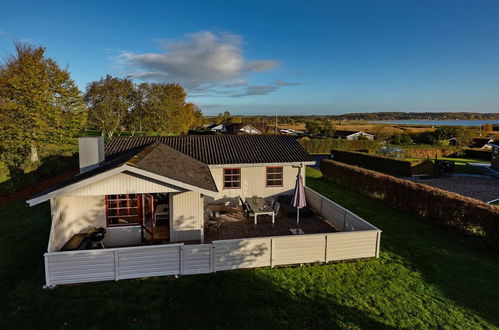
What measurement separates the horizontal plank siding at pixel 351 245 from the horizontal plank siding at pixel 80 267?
682cm

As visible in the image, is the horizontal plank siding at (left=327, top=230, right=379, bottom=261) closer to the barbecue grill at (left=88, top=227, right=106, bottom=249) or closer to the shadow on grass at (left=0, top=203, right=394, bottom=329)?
the shadow on grass at (left=0, top=203, right=394, bottom=329)

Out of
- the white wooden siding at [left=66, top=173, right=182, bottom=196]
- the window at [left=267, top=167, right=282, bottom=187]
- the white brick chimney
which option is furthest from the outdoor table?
Result: the white brick chimney

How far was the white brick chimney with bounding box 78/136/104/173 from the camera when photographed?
1104 centimetres

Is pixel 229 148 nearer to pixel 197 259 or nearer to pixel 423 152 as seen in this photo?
pixel 197 259

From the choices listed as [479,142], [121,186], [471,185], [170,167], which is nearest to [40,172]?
[170,167]

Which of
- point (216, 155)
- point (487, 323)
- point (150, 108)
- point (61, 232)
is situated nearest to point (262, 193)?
point (216, 155)

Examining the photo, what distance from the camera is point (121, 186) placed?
8703 mm

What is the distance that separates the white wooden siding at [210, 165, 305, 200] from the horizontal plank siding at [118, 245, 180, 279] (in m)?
6.89

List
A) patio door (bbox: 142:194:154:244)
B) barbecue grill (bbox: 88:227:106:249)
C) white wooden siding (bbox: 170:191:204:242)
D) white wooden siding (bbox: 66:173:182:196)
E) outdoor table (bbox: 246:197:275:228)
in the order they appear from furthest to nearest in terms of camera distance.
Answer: outdoor table (bbox: 246:197:275:228)
white wooden siding (bbox: 170:191:204:242)
patio door (bbox: 142:194:154:244)
barbecue grill (bbox: 88:227:106:249)
white wooden siding (bbox: 66:173:182:196)

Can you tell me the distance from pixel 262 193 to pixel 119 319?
33.1 feet

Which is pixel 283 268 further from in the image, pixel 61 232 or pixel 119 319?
pixel 61 232

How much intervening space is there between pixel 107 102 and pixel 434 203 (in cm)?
4123

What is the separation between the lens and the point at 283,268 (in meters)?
8.71

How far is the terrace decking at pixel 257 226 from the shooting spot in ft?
37.2
